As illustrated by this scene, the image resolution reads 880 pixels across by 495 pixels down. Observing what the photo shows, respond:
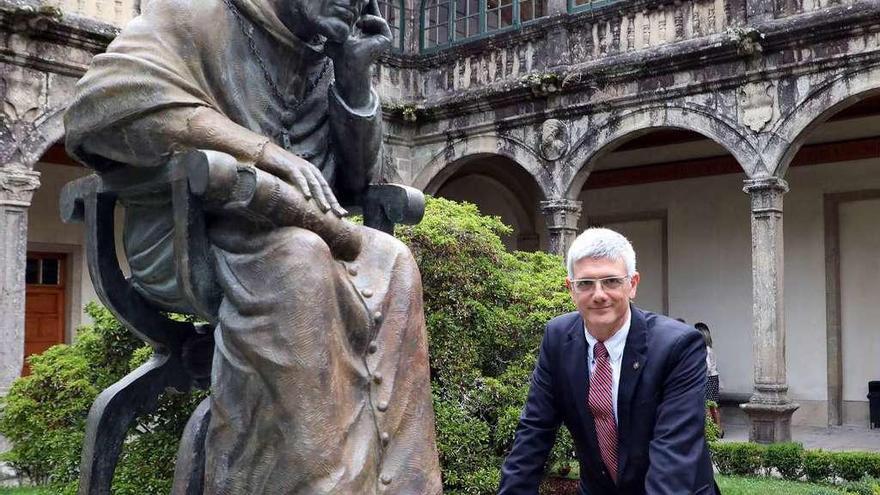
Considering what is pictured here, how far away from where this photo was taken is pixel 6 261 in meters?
9.97

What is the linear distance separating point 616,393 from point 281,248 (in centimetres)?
99

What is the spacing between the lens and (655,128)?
12102 mm

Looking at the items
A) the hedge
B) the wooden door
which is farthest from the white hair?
the wooden door

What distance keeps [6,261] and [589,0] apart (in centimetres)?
812

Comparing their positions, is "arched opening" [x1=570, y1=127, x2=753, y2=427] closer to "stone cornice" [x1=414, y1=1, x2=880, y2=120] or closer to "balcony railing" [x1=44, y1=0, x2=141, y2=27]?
"stone cornice" [x1=414, y1=1, x2=880, y2=120]

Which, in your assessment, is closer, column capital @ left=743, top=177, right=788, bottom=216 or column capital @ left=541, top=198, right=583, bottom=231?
column capital @ left=743, top=177, right=788, bottom=216

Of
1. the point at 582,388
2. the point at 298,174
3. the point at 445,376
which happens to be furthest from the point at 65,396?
the point at 582,388

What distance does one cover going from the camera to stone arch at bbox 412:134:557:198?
1326 cm

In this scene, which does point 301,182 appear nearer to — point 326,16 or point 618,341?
point 326,16

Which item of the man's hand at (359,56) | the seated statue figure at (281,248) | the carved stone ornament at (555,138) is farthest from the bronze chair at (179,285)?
the carved stone ornament at (555,138)

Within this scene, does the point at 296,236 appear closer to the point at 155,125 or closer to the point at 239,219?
the point at 239,219

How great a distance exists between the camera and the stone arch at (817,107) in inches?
407

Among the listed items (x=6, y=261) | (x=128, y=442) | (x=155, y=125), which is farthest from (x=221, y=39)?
(x=6, y=261)

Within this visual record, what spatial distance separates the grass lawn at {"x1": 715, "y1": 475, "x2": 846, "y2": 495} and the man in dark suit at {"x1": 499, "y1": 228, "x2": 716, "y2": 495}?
587 centimetres
